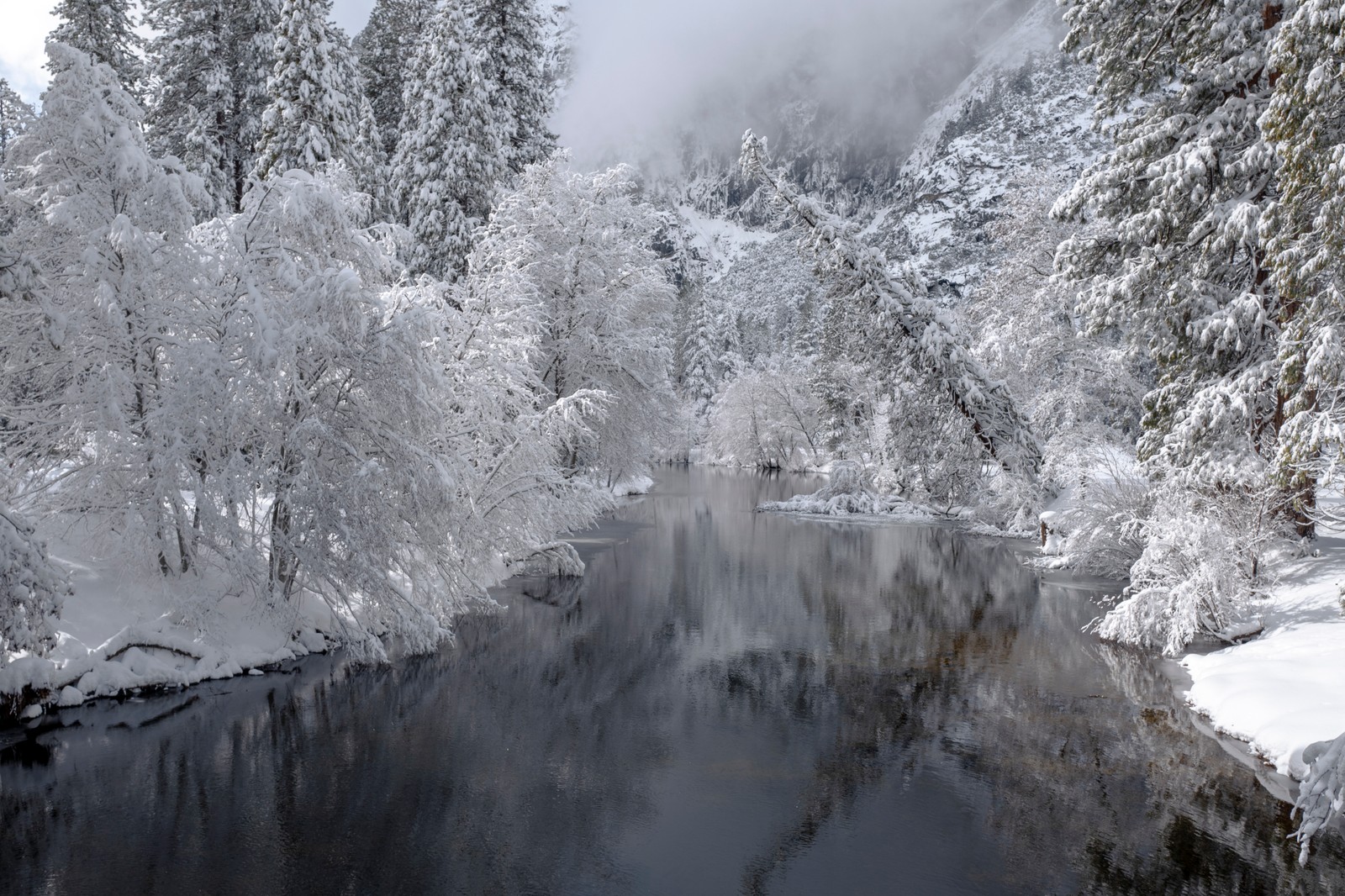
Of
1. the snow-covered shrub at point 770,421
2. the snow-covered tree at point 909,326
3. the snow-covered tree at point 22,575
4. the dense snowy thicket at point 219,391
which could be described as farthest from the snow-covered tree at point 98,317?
the snow-covered shrub at point 770,421

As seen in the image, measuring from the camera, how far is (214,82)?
25.1 metres

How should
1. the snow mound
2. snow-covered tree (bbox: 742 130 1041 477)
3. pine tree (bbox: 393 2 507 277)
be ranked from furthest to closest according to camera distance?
1. pine tree (bbox: 393 2 507 277)
2. snow-covered tree (bbox: 742 130 1041 477)
3. the snow mound

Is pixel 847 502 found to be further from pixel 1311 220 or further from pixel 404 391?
pixel 404 391

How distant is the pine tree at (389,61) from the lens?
33812 millimetres

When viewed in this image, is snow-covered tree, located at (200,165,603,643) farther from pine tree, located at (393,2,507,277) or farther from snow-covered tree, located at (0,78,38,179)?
pine tree, located at (393,2,507,277)

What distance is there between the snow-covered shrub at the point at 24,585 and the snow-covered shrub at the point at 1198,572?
14.0 m

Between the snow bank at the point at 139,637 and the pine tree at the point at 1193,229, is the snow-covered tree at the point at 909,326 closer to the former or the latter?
the pine tree at the point at 1193,229

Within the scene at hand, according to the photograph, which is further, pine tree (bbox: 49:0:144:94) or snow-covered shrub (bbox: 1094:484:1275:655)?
pine tree (bbox: 49:0:144:94)

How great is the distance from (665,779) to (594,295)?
60.3ft

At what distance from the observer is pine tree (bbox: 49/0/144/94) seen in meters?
24.7

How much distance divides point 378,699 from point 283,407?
13.9 ft

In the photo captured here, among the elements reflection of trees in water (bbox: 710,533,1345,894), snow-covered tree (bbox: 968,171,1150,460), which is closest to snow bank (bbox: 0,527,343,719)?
reflection of trees in water (bbox: 710,533,1345,894)

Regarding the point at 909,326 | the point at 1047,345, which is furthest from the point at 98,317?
the point at 1047,345

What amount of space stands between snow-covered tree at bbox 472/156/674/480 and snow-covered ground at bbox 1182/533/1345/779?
53.7 feet
